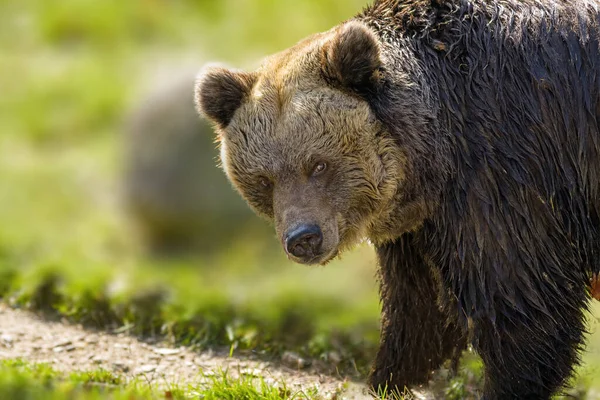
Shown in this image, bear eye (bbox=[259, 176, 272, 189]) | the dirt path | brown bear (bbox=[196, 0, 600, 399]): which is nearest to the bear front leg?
the dirt path

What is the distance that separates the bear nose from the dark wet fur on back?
0.86 meters

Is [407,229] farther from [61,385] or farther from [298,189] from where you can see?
[61,385]

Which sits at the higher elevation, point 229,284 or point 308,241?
point 308,241

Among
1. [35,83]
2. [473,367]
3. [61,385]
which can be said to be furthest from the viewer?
[35,83]

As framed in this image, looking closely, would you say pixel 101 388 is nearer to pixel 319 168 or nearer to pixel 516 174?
pixel 319 168

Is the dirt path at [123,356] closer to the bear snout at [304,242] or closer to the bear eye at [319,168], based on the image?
the bear snout at [304,242]

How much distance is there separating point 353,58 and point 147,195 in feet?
38.0

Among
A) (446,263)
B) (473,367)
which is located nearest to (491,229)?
(446,263)

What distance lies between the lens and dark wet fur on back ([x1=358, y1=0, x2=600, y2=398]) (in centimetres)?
609

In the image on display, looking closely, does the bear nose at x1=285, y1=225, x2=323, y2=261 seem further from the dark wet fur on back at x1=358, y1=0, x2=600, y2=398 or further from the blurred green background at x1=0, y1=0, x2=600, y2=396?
the blurred green background at x1=0, y1=0, x2=600, y2=396

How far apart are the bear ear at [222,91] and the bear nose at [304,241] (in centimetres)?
117

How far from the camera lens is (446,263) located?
6320mm

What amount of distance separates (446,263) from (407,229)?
390 mm

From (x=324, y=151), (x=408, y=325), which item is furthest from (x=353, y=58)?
(x=408, y=325)
